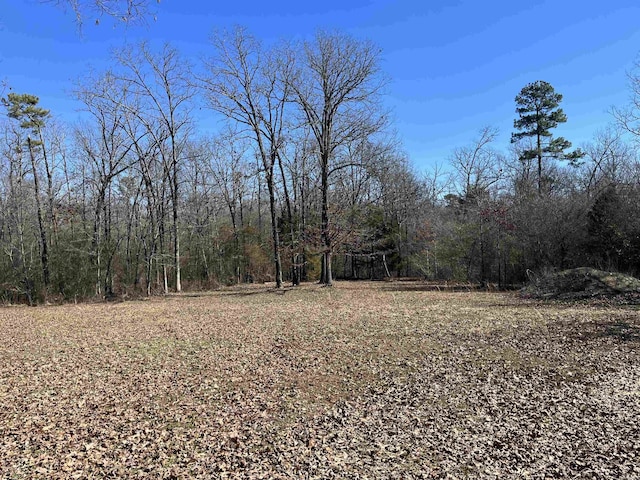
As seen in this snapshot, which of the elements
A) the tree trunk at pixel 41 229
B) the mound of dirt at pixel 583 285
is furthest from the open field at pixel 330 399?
the tree trunk at pixel 41 229

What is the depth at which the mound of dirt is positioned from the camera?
1075cm

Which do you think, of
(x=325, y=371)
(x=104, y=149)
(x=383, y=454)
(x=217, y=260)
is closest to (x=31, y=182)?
(x=104, y=149)

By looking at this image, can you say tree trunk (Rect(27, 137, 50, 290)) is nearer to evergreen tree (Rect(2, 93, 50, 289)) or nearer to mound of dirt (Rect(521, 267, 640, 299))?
evergreen tree (Rect(2, 93, 50, 289))

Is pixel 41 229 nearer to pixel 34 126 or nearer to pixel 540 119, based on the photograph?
pixel 34 126

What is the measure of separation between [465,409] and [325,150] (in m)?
13.9

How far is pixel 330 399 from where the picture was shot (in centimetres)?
473

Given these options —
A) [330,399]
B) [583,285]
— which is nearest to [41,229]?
[330,399]

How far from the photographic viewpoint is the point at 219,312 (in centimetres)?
1152

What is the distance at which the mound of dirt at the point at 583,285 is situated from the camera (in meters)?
10.7

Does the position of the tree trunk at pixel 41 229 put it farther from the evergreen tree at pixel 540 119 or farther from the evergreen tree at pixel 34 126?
the evergreen tree at pixel 540 119

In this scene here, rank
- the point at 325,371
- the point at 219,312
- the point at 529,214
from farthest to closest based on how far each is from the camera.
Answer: the point at 529,214 < the point at 219,312 < the point at 325,371

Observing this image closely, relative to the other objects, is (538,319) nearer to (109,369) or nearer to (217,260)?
(109,369)

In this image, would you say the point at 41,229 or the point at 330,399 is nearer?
the point at 330,399

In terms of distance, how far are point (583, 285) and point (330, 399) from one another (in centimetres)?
992
